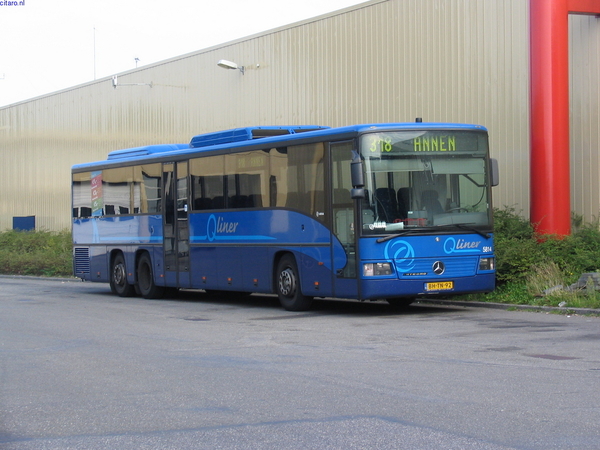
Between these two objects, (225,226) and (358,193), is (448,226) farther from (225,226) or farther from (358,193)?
(225,226)

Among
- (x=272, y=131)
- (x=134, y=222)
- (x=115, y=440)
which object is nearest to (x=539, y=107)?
(x=272, y=131)

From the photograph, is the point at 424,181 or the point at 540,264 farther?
the point at 540,264

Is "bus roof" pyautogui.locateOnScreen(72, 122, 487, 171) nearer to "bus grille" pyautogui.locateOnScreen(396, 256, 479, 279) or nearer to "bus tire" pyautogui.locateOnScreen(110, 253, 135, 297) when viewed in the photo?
"bus grille" pyautogui.locateOnScreen(396, 256, 479, 279)

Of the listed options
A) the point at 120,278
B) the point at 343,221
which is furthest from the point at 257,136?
the point at 120,278

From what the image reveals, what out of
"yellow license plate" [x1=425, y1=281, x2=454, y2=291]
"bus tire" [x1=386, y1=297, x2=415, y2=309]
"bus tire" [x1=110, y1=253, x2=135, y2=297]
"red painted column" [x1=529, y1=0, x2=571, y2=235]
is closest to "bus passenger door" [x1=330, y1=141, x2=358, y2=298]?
"yellow license plate" [x1=425, y1=281, x2=454, y2=291]

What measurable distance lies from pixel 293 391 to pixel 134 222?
14890 mm

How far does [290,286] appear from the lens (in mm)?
17609

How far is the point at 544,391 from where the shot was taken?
8516mm

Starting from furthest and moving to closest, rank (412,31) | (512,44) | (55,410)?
(412,31), (512,44), (55,410)

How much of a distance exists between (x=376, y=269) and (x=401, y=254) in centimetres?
50

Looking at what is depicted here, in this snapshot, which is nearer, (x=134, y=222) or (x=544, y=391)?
(x=544, y=391)

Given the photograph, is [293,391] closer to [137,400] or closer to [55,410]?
[137,400]

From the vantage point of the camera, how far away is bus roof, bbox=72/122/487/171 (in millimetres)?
16062

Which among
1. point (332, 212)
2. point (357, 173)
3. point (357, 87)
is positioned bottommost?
point (332, 212)
